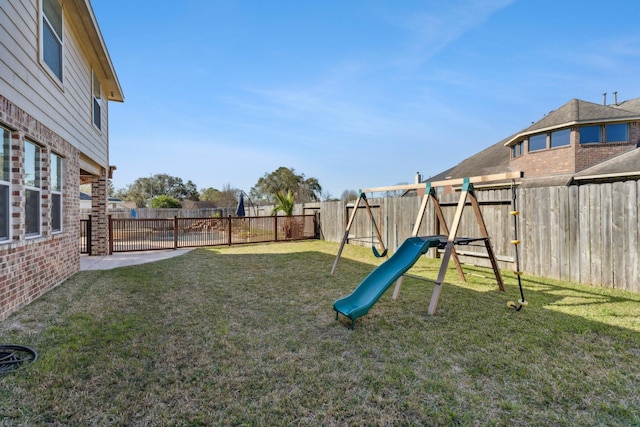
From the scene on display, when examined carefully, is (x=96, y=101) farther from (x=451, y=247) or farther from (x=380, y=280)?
(x=451, y=247)

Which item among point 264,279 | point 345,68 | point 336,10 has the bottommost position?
point 264,279

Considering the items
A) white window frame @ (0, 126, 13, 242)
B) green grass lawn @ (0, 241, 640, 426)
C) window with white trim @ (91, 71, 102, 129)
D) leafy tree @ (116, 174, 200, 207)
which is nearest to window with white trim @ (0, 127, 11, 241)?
white window frame @ (0, 126, 13, 242)

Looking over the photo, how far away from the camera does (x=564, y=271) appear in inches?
213

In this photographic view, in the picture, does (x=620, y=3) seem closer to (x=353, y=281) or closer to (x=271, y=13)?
(x=271, y=13)

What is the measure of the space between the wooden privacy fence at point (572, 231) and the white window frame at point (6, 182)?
643 centimetres

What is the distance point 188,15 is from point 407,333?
29.7 ft

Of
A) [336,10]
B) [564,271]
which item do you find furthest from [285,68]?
[564,271]

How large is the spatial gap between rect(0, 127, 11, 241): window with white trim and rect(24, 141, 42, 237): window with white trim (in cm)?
46

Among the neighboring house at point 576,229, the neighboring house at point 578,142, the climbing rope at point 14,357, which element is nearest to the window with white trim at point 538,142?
the neighboring house at point 578,142

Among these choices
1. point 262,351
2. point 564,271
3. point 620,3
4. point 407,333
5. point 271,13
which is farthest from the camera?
point 271,13

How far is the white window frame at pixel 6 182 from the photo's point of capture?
3.55 metres

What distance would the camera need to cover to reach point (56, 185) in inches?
211

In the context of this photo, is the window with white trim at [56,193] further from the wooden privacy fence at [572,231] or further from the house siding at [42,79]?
the wooden privacy fence at [572,231]

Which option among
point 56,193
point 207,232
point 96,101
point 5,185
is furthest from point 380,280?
point 207,232
